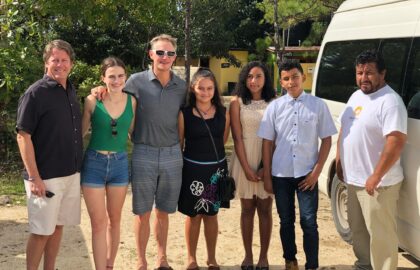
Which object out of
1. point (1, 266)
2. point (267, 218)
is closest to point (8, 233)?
point (1, 266)

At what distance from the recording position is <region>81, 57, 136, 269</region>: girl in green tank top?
3.61 m

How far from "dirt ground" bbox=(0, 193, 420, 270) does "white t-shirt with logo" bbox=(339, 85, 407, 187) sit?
1.24m

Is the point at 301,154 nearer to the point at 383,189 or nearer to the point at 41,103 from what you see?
the point at 383,189

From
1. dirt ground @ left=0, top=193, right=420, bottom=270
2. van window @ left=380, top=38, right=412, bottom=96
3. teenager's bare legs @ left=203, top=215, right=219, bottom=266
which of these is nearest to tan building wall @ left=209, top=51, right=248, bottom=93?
dirt ground @ left=0, top=193, right=420, bottom=270

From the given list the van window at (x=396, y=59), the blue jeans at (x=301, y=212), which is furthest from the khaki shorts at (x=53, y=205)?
the van window at (x=396, y=59)

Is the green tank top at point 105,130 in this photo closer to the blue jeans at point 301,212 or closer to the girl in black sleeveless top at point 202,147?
the girl in black sleeveless top at point 202,147

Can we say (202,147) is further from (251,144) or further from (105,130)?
(105,130)

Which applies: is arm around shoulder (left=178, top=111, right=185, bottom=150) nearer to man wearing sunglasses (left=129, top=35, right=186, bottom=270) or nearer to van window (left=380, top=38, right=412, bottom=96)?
man wearing sunglasses (left=129, top=35, right=186, bottom=270)

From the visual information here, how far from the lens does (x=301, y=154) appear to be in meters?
3.81

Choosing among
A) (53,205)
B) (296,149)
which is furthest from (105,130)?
(296,149)

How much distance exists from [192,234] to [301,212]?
2.98 feet

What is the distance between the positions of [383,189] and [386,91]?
2.25 ft

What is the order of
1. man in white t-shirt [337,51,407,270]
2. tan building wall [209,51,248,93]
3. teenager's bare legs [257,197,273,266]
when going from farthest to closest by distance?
1. tan building wall [209,51,248,93]
2. teenager's bare legs [257,197,273,266]
3. man in white t-shirt [337,51,407,270]

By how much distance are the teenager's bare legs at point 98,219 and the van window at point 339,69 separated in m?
2.67
